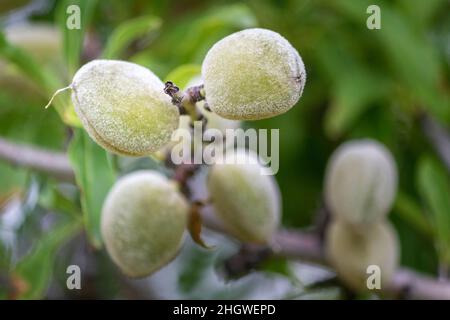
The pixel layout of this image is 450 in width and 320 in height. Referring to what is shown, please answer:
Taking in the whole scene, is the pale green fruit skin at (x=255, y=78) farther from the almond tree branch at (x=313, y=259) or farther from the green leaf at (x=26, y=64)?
the almond tree branch at (x=313, y=259)

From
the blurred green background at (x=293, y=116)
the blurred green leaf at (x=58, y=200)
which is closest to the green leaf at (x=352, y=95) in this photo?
the blurred green background at (x=293, y=116)

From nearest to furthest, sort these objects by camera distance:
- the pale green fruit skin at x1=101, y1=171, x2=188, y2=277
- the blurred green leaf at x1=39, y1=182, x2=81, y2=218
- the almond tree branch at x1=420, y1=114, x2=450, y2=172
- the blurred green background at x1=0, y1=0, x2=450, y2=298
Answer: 1. the pale green fruit skin at x1=101, y1=171, x2=188, y2=277
2. the blurred green leaf at x1=39, y1=182, x2=81, y2=218
3. the blurred green background at x1=0, y1=0, x2=450, y2=298
4. the almond tree branch at x1=420, y1=114, x2=450, y2=172

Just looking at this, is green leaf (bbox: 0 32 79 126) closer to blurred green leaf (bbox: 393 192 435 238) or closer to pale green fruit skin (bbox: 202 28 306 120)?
pale green fruit skin (bbox: 202 28 306 120)

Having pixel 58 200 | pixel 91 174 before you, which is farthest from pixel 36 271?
pixel 91 174

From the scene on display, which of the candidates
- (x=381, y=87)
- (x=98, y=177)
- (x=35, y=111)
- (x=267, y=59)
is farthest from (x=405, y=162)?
(x=267, y=59)

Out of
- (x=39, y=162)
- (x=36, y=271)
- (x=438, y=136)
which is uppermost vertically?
(x=438, y=136)

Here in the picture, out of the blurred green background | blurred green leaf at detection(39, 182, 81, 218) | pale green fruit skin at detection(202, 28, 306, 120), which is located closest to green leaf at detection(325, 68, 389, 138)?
the blurred green background

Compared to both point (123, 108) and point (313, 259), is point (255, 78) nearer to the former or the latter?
point (123, 108)
